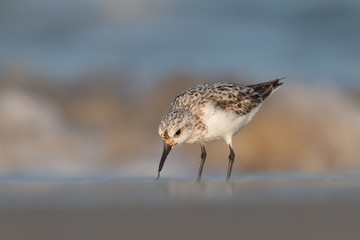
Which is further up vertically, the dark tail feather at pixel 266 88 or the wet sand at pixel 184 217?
the dark tail feather at pixel 266 88

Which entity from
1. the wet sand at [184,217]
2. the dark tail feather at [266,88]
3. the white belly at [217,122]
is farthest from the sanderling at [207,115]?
the wet sand at [184,217]

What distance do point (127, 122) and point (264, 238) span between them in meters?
6.86

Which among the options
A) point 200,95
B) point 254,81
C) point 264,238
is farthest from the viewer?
point 254,81

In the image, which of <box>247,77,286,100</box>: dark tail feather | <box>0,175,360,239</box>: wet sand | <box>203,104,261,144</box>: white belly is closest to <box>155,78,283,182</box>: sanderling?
<box>203,104,261,144</box>: white belly

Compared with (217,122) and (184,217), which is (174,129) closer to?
(217,122)

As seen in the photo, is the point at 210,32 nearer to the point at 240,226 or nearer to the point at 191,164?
the point at 191,164

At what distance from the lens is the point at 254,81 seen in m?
9.50

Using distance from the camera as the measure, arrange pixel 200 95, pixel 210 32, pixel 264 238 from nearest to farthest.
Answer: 1. pixel 264 238
2. pixel 200 95
3. pixel 210 32

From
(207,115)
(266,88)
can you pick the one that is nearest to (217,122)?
(207,115)

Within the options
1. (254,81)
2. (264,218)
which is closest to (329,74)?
(254,81)

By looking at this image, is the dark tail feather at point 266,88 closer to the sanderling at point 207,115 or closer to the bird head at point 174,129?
the sanderling at point 207,115

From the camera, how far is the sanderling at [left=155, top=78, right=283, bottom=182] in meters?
5.01

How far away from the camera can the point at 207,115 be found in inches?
206

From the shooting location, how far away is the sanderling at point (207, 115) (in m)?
5.01
